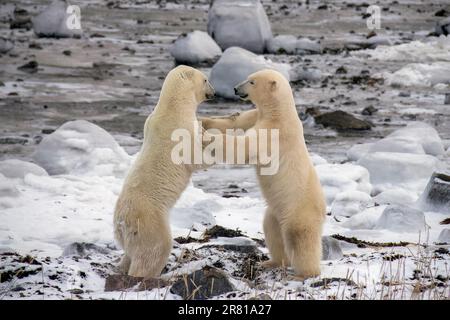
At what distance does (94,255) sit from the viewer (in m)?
6.59

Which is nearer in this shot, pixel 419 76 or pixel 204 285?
pixel 204 285

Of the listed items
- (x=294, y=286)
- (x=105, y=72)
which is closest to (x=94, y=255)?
(x=294, y=286)

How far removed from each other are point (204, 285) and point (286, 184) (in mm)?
1031

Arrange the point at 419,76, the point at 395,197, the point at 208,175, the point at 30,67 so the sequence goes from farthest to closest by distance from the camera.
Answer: the point at 30,67
the point at 419,76
the point at 208,175
the point at 395,197

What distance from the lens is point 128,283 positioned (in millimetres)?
5523

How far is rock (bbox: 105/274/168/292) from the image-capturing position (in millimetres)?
5459

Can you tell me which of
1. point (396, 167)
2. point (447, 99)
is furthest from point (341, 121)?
point (396, 167)

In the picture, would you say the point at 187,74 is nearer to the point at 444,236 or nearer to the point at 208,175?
the point at 444,236

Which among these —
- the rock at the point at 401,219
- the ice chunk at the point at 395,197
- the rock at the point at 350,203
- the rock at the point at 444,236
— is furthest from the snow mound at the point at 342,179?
the rock at the point at 444,236

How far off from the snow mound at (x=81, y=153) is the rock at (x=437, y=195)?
147 inches

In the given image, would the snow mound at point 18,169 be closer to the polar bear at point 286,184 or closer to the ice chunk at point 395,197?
the ice chunk at point 395,197

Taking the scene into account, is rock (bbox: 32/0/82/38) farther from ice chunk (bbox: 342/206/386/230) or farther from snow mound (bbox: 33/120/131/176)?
ice chunk (bbox: 342/206/386/230)

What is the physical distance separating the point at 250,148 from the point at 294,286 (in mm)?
974
